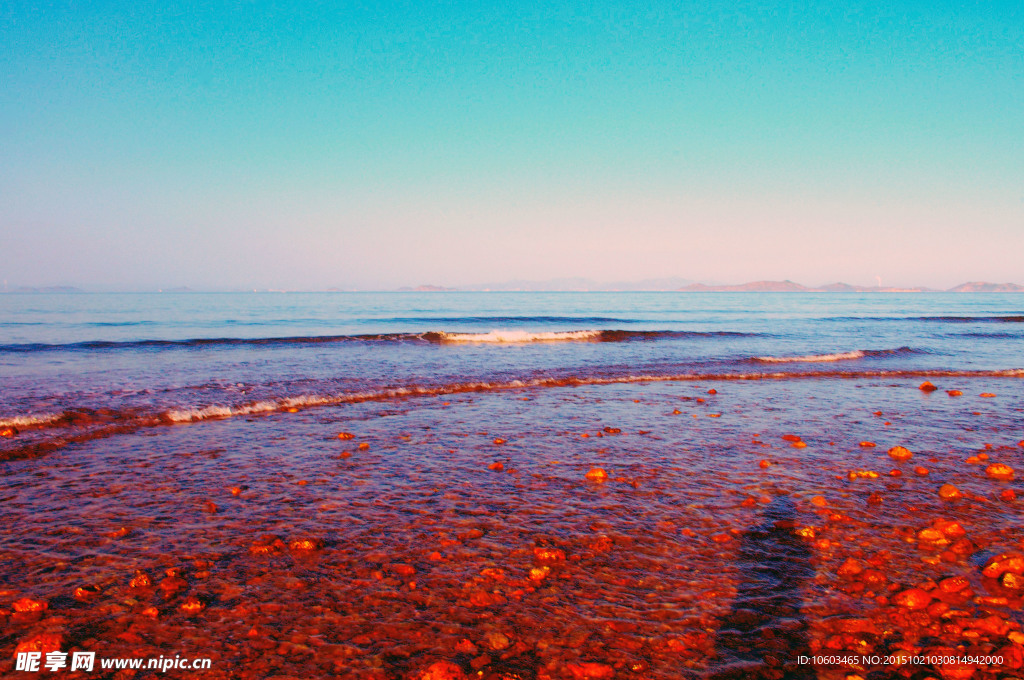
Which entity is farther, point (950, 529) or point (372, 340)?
point (372, 340)

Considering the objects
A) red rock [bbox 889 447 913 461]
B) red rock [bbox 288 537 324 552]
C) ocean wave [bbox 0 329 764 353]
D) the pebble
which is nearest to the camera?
Result: the pebble

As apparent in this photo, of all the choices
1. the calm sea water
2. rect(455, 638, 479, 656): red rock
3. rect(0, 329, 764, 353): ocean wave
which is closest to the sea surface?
rect(455, 638, 479, 656): red rock

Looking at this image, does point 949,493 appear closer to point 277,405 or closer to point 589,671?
point 589,671

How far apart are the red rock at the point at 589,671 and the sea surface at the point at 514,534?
16 millimetres

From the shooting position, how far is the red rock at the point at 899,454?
6.58m

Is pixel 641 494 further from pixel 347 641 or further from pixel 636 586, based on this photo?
pixel 347 641

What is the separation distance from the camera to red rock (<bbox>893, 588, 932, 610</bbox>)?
3.27 m

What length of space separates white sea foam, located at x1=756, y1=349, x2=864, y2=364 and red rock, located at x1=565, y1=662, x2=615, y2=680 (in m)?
17.0

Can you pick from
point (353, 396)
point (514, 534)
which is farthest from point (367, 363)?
point (514, 534)

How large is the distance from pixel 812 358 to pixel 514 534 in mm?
17555

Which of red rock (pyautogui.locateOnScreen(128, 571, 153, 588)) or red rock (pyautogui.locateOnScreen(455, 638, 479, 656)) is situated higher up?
red rock (pyautogui.locateOnScreen(128, 571, 153, 588))

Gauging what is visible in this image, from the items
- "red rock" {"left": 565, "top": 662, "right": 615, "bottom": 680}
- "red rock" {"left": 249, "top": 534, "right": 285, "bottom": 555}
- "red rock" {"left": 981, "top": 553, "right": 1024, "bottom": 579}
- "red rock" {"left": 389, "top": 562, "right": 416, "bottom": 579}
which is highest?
"red rock" {"left": 981, "top": 553, "right": 1024, "bottom": 579}

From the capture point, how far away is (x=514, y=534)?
14.4 feet

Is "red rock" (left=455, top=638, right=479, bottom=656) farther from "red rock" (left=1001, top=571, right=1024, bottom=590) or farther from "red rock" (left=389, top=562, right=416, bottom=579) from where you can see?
"red rock" (left=1001, top=571, right=1024, bottom=590)
